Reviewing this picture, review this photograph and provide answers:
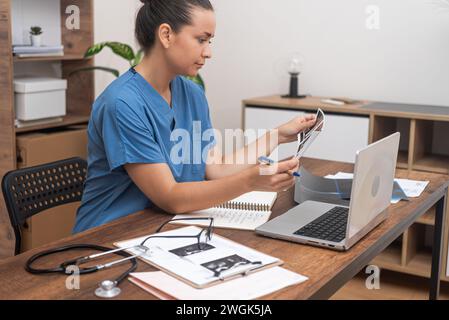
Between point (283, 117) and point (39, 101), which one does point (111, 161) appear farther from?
point (283, 117)

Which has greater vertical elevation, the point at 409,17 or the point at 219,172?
the point at 409,17

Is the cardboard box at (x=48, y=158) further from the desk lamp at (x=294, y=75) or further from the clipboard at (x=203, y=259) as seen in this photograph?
the clipboard at (x=203, y=259)

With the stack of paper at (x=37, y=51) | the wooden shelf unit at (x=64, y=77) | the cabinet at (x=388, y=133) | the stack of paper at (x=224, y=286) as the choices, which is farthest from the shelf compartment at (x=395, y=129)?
the stack of paper at (x=224, y=286)

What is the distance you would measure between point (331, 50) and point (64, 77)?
1.53m

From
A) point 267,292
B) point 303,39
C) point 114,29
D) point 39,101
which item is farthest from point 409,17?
point 267,292

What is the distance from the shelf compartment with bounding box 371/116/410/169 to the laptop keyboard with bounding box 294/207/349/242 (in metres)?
1.47

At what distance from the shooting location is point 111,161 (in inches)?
64.8

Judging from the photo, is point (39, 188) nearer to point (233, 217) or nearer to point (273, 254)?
point (233, 217)

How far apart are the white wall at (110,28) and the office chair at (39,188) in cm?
180

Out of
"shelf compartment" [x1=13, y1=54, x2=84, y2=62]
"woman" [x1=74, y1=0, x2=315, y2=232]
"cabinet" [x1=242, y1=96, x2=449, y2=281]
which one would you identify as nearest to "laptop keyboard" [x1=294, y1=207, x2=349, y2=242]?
"woman" [x1=74, y1=0, x2=315, y2=232]

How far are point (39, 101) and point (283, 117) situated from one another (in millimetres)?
1269

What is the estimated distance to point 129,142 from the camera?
1.64 m

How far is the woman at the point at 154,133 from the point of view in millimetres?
1612

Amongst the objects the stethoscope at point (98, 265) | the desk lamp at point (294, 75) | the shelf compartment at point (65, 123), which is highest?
the desk lamp at point (294, 75)
